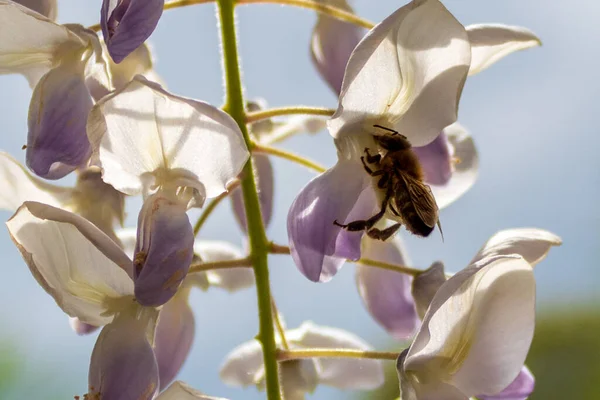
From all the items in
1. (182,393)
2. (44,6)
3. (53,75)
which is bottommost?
(182,393)

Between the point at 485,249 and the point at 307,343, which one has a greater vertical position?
the point at 485,249

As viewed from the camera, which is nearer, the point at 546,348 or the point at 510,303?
the point at 510,303

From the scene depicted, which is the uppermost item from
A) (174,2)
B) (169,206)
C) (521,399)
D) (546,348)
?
(174,2)

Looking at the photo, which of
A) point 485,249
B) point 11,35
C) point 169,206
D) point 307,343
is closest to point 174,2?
point 11,35

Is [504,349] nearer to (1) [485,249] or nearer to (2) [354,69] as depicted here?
(1) [485,249]

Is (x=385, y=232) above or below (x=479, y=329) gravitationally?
above

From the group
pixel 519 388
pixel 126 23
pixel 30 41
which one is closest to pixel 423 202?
pixel 519 388

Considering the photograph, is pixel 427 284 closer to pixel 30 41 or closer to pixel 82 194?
pixel 82 194
